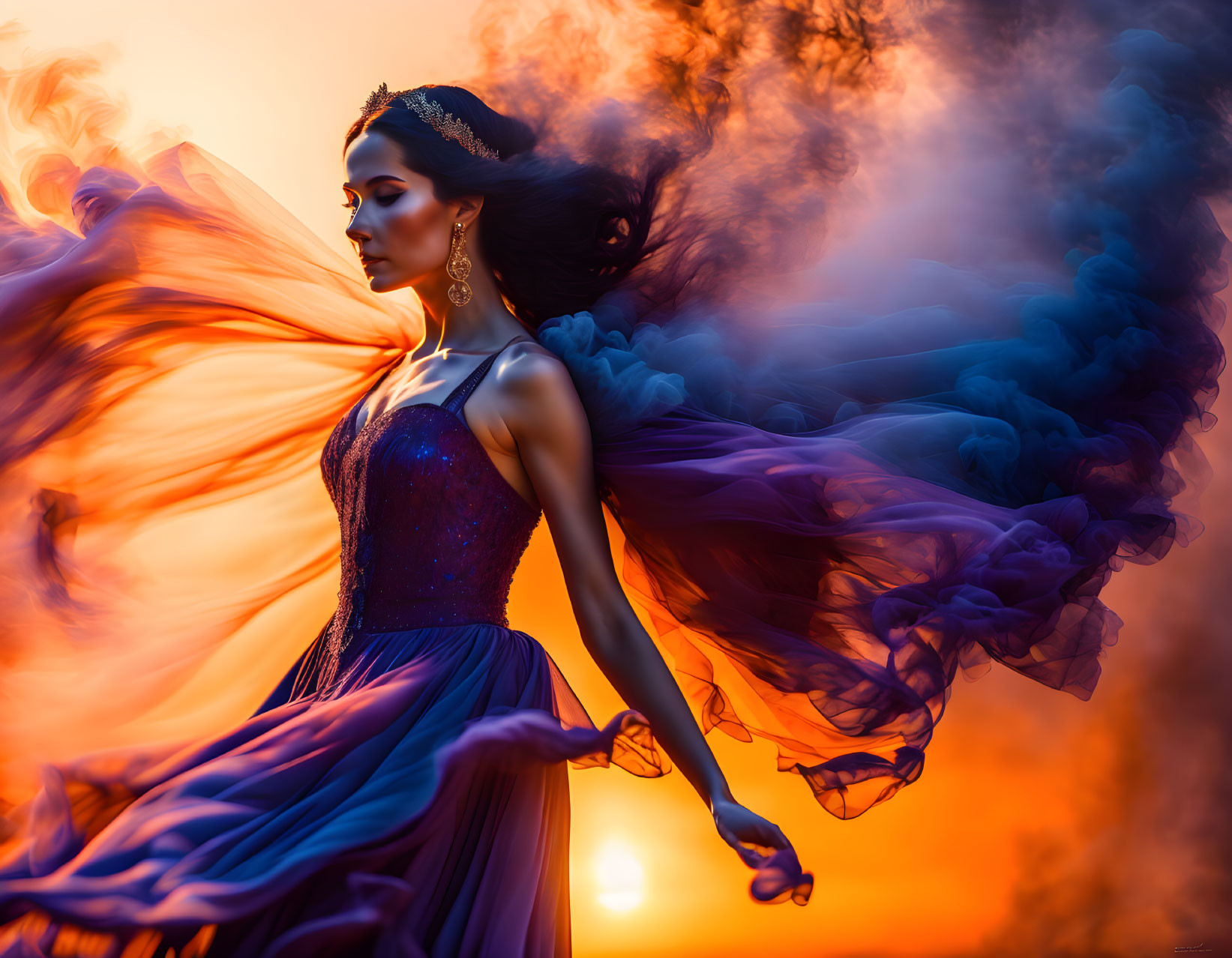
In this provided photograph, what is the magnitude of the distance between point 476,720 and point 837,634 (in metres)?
0.53

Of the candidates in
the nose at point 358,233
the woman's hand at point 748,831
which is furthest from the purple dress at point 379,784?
the nose at point 358,233

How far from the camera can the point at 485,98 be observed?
1.64 meters

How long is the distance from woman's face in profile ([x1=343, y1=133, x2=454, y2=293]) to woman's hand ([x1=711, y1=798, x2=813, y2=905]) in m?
0.85

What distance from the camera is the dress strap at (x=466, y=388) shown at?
145 centimetres

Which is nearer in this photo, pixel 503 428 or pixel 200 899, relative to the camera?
pixel 200 899

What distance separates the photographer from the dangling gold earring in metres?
1.56

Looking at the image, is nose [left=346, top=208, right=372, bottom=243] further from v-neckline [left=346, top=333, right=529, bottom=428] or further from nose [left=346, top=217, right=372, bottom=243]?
v-neckline [left=346, top=333, right=529, bottom=428]

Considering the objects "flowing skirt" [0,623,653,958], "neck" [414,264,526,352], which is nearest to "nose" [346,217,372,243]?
"neck" [414,264,526,352]

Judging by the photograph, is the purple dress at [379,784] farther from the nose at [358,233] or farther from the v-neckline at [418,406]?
the nose at [358,233]

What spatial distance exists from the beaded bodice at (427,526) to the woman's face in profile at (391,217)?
7.4 inches

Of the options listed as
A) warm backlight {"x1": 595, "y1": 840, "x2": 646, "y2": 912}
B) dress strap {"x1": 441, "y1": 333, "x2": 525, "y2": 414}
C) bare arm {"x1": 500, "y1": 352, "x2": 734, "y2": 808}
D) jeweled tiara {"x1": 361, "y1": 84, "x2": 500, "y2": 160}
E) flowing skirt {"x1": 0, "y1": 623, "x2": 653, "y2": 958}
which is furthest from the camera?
warm backlight {"x1": 595, "y1": 840, "x2": 646, "y2": 912}

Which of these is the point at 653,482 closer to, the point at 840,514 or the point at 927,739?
the point at 840,514

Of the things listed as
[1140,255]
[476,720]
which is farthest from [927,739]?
[1140,255]

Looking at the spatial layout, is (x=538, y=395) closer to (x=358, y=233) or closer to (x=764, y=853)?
(x=358, y=233)
